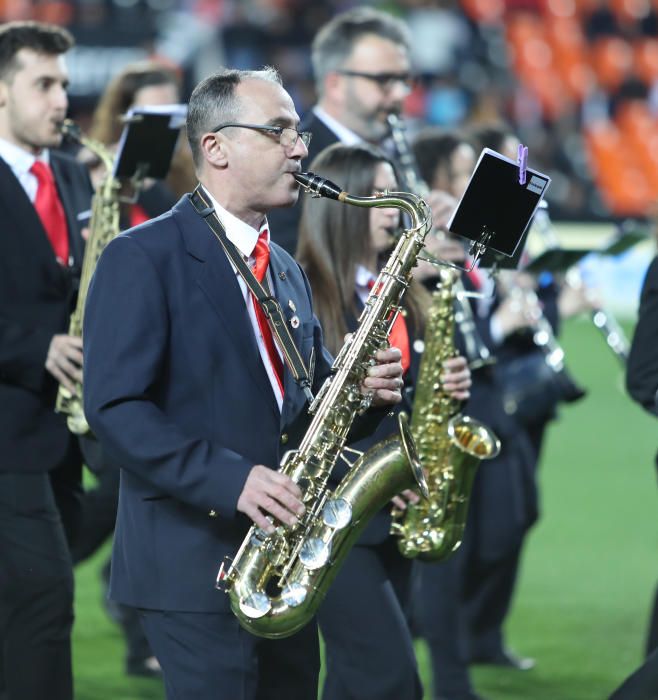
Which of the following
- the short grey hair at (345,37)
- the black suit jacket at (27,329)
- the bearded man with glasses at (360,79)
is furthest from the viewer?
the short grey hair at (345,37)

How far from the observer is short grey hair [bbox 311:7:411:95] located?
6.18 meters

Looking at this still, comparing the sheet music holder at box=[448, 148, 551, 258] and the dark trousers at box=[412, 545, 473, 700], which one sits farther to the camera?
the dark trousers at box=[412, 545, 473, 700]

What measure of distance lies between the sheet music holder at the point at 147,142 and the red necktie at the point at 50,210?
0.24m

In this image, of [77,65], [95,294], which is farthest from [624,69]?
[95,294]

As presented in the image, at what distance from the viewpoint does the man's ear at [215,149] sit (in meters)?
3.57

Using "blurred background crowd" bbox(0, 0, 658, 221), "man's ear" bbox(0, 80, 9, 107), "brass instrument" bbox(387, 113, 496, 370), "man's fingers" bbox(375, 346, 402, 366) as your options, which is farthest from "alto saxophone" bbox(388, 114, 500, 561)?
"blurred background crowd" bbox(0, 0, 658, 221)

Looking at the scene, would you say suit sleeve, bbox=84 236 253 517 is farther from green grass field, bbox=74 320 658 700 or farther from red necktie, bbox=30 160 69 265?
green grass field, bbox=74 320 658 700

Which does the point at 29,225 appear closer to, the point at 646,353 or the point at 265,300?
the point at 265,300

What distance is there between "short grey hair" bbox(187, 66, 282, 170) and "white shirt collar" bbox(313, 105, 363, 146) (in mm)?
2296

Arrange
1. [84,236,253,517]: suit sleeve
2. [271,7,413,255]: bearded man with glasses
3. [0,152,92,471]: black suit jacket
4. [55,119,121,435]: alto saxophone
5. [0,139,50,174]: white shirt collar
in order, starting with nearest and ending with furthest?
[84,236,253,517]: suit sleeve
[0,152,92,471]: black suit jacket
[55,119,121,435]: alto saxophone
[0,139,50,174]: white shirt collar
[271,7,413,255]: bearded man with glasses

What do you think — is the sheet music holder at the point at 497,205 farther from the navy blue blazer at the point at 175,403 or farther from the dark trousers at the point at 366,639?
the dark trousers at the point at 366,639

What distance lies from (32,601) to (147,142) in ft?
5.53

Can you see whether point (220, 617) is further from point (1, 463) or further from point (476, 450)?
point (476, 450)

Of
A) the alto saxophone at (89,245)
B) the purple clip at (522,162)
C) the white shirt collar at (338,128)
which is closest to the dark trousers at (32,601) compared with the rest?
the alto saxophone at (89,245)
